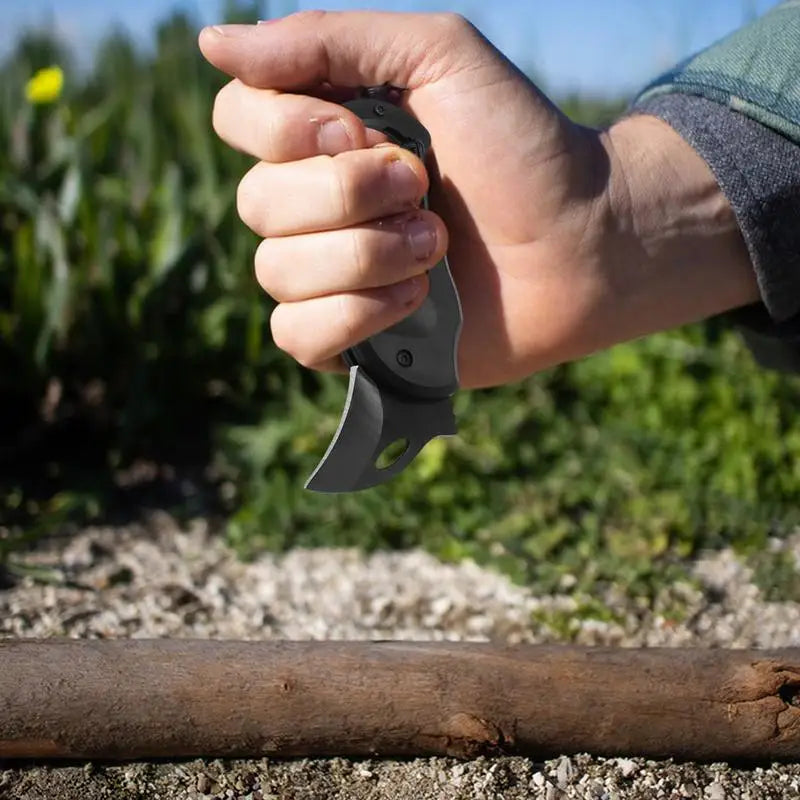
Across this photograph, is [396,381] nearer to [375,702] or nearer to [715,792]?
[375,702]

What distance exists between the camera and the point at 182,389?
288 cm

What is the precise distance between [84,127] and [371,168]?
209 centimetres

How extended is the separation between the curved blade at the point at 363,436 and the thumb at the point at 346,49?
0.40m

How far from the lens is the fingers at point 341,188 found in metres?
1.46

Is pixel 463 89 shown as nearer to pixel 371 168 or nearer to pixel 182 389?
pixel 371 168

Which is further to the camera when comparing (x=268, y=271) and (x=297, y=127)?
(x=268, y=271)

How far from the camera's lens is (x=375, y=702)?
1528mm

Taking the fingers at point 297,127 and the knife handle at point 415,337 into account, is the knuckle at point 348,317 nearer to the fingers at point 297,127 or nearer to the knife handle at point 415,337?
the knife handle at point 415,337

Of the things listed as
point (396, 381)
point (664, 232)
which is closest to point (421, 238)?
point (396, 381)

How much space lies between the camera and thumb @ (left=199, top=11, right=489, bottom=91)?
1495mm

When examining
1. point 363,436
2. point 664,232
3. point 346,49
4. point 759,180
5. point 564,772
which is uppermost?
point 346,49

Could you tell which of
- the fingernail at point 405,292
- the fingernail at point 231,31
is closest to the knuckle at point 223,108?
the fingernail at point 231,31

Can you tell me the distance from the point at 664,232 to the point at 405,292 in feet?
1.57

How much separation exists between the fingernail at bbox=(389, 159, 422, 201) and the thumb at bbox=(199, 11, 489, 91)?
0.62 feet
